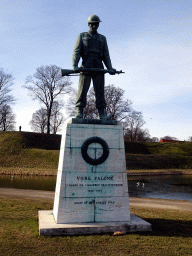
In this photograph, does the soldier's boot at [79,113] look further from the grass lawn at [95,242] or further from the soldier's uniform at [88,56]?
the grass lawn at [95,242]

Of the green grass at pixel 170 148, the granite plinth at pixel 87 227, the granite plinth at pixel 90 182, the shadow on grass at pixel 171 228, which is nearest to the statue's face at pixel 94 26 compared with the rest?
the granite plinth at pixel 90 182

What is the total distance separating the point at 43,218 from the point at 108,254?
267cm

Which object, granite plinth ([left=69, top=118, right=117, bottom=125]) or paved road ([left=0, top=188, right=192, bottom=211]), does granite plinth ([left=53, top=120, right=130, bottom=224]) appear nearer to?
granite plinth ([left=69, top=118, right=117, bottom=125])

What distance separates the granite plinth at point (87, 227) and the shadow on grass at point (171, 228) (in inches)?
11.8

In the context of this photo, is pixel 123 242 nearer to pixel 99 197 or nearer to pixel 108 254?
pixel 108 254

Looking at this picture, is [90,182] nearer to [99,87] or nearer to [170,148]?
[99,87]

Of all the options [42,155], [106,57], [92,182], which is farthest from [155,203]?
[42,155]

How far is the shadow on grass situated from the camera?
700cm

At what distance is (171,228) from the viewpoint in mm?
7621

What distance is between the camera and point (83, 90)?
27.7 feet

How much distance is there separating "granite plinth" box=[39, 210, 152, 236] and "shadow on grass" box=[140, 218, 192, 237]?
0.30 metres

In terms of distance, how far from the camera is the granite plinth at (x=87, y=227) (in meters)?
6.61

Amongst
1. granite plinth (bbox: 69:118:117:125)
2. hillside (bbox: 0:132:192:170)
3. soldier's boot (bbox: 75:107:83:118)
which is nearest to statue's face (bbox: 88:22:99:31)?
soldier's boot (bbox: 75:107:83:118)

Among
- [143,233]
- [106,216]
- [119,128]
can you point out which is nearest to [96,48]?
[119,128]
